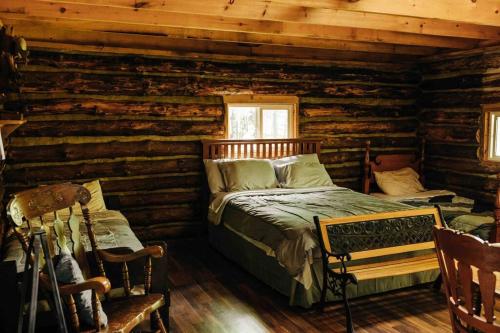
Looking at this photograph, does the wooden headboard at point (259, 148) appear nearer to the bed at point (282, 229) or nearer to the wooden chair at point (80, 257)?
the bed at point (282, 229)

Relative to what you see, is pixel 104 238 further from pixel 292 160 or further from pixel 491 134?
pixel 491 134

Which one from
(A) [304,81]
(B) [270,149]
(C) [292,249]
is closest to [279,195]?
(B) [270,149]

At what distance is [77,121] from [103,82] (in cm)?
57

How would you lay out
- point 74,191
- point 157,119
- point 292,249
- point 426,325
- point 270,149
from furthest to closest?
point 270,149 → point 157,119 → point 292,249 → point 426,325 → point 74,191

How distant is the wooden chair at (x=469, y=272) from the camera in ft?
6.43

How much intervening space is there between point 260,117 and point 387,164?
7.16ft

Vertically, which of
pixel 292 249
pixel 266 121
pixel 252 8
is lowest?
pixel 292 249

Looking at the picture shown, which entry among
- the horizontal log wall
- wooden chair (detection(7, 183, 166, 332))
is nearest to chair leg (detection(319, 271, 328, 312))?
wooden chair (detection(7, 183, 166, 332))

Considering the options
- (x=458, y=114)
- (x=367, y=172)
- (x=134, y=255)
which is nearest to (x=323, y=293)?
(x=134, y=255)

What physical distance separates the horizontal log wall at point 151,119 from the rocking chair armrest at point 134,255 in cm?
236

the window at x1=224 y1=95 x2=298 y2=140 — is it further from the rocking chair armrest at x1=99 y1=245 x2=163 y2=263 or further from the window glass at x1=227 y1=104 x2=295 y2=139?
the rocking chair armrest at x1=99 y1=245 x2=163 y2=263

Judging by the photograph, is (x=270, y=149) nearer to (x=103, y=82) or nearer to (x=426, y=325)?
(x=103, y=82)

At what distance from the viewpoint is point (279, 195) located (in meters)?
5.44

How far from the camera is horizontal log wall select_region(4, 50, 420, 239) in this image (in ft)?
17.7
